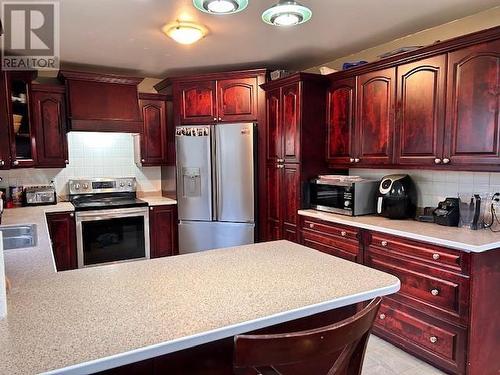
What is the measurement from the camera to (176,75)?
4.36 m

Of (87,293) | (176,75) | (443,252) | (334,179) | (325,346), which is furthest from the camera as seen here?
(176,75)

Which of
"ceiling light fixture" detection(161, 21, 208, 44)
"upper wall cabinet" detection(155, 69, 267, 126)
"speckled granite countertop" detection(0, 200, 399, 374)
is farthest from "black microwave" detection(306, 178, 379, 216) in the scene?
"ceiling light fixture" detection(161, 21, 208, 44)

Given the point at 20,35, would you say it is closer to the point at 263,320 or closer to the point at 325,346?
the point at 263,320

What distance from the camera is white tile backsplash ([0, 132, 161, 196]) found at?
13.1 ft

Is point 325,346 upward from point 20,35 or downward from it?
downward

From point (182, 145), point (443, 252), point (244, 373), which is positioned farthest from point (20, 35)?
point (443, 252)

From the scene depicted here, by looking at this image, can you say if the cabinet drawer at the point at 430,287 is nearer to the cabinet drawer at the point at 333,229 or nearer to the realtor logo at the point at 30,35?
the cabinet drawer at the point at 333,229

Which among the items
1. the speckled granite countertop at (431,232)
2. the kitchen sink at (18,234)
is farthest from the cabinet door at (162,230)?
the speckled granite countertop at (431,232)

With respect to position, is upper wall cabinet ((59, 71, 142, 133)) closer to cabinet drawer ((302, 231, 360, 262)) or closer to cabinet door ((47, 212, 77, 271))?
cabinet door ((47, 212, 77, 271))

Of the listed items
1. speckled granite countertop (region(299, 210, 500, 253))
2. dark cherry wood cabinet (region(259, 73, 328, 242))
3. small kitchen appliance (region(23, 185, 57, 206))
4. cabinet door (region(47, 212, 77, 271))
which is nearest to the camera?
speckled granite countertop (region(299, 210, 500, 253))

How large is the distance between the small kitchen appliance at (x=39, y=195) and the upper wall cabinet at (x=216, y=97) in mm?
1539

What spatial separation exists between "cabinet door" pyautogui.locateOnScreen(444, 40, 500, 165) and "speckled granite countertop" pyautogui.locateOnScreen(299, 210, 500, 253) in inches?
17.9

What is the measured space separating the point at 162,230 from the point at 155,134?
115 cm

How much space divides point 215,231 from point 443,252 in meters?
2.38
